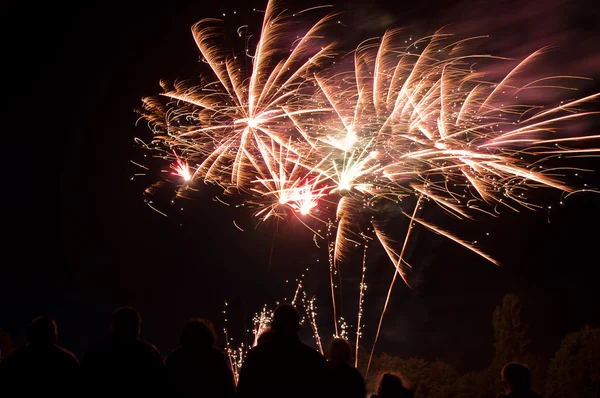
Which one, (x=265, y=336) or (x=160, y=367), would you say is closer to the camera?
(x=160, y=367)

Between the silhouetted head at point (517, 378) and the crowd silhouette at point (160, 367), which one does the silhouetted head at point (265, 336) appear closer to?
the crowd silhouette at point (160, 367)

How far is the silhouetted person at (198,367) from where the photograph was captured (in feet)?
13.2

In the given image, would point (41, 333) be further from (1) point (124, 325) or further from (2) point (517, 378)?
(2) point (517, 378)

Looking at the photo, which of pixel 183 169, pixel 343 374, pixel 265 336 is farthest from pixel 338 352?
pixel 183 169

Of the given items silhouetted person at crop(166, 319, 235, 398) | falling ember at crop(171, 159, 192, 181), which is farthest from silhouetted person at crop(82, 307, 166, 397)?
falling ember at crop(171, 159, 192, 181)

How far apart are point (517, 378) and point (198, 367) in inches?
110

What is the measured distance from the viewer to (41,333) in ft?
13.3

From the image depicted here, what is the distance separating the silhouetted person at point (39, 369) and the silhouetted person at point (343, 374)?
2.10m

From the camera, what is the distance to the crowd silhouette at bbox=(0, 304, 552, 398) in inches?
151

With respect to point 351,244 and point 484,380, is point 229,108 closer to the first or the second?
point 484,380

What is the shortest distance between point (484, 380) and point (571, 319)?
707 centimetres

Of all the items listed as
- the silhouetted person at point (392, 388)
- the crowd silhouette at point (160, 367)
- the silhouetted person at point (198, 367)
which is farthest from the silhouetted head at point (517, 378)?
the silhouetted person at point (198, 367)

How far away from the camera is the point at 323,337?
110 feet

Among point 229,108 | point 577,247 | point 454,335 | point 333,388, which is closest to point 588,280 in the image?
point 577,247
